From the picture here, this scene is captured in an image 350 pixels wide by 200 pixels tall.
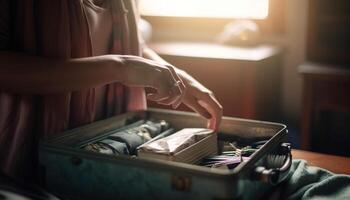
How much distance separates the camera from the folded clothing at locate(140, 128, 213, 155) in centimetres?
87

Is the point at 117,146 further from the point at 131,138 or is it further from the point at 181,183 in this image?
the point at 181,183

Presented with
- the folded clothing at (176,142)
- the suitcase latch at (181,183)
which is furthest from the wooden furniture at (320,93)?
the suitcase latch at (181,183)

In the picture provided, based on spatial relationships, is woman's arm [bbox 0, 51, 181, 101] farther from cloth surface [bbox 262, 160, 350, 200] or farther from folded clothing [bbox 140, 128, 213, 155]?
cloth surface [bbox 262, 160, 350, 200]

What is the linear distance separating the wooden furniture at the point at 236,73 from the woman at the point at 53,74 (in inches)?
35.0

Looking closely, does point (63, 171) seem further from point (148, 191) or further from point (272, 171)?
point (272, 171)

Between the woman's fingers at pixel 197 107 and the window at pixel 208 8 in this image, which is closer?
the woman's fingers at pixel 197 107

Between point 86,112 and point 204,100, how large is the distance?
261 millimetres

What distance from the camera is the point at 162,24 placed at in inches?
103

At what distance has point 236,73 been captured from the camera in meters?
2.00

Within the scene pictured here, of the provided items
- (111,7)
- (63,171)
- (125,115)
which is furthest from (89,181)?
(111,7)

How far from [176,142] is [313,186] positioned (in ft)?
0.84

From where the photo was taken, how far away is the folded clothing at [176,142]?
87 cm

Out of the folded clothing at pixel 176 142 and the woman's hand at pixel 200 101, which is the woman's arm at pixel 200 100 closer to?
the woman's hand at pixel 200 101

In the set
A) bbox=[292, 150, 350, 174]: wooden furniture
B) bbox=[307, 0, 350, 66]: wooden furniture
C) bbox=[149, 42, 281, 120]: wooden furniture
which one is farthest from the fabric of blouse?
bbox=[307, 0, 350, 66]: wooden furniture
